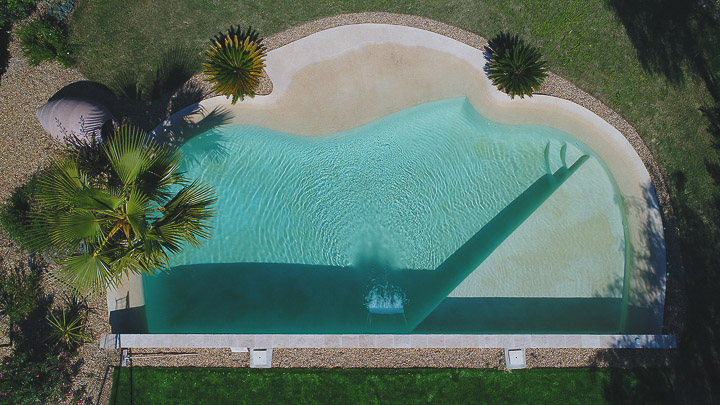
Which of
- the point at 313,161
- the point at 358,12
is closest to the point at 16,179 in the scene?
the point at 313,161

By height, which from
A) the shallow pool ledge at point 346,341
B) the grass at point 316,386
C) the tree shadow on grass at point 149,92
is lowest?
the grass at point 316,386

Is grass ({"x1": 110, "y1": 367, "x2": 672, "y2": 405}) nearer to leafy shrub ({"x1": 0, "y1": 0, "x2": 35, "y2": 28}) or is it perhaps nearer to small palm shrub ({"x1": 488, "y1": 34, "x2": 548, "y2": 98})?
small palm shrub ({"x1": 488, "y1": 34, "x2": 548, "y2": 98})

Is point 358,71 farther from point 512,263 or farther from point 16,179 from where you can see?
point 16,179

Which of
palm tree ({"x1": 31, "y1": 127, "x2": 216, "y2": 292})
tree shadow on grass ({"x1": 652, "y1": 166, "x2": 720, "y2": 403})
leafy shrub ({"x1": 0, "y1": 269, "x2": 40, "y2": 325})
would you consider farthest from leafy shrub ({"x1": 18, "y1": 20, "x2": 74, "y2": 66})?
tree shadow on grass ({"x1": 652, "y1": 166, "x2": 720, "y2": 403})

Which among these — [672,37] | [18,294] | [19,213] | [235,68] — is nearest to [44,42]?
[19,213]

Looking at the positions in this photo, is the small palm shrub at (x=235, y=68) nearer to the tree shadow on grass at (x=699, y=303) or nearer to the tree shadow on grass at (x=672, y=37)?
the tree shadow on grass at (x=672, y=37)

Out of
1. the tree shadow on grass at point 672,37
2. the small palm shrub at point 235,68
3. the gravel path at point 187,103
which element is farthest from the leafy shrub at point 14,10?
the tree shadow on grass at point 672,37
